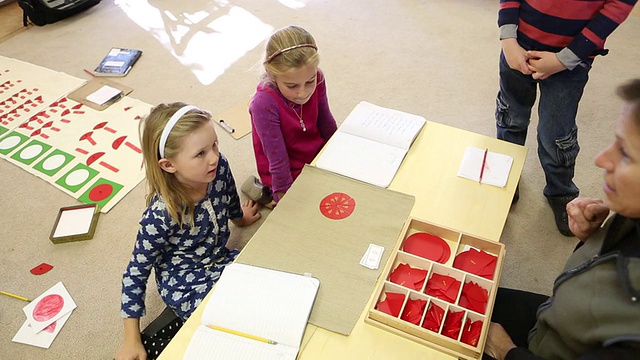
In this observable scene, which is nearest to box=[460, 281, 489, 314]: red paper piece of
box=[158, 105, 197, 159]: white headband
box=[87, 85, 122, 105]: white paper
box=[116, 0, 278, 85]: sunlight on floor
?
box=[158, 105, 197, 159]: white headband

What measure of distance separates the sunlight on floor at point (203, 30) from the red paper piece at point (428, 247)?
1.79 metres

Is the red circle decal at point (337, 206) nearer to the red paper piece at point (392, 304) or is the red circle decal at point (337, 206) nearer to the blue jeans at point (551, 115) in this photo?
the red paper piece at point (392, 304)

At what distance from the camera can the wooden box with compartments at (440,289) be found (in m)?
0.86

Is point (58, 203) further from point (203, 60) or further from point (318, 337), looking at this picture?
point (318, 337)

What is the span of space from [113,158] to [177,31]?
1.17 metres

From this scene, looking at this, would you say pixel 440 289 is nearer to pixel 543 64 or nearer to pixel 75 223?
pixel 543 64

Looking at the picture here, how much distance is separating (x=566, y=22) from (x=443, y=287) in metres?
0.85

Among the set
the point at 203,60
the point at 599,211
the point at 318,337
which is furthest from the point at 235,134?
the point at 599,211

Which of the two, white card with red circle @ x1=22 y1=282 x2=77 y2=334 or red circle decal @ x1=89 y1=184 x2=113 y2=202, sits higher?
red circle decal @ x1=89 y1=184 x2=113 y2=202

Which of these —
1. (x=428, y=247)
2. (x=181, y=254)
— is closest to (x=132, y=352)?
(x=181, y=254)

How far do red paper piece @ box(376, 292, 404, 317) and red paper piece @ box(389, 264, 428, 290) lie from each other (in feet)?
0.12

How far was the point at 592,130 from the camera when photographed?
2.00 meters

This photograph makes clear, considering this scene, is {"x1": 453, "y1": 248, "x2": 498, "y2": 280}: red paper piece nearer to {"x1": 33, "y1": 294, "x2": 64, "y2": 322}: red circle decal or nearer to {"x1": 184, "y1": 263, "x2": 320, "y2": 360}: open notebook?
{"x1": 184, "y1": 263, "x2": 320, "y2": 360}: open notebook

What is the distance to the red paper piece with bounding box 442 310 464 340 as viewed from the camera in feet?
2.85
